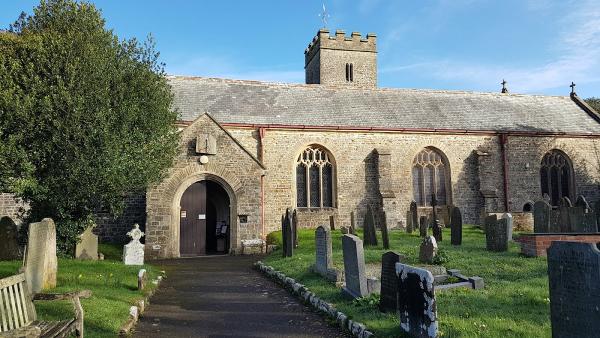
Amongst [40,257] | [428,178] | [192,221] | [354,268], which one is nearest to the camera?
[354,268]

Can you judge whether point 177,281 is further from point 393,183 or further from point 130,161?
point 393,183

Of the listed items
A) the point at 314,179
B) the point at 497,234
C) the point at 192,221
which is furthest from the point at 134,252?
the point at 314,179

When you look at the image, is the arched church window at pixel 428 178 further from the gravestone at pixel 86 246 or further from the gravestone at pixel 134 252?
the gravestone at pixel 86 246

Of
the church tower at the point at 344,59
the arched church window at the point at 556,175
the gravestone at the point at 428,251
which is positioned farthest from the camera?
the church tower at the point at 344,59

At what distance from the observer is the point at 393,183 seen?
2144cm

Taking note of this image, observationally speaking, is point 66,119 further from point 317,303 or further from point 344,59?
point 344,59

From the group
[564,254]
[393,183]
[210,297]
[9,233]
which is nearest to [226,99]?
[393,183]

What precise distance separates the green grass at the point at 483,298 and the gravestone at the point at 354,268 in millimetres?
248

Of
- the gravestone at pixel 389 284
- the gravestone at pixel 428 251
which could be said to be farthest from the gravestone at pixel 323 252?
the gravestone at pixel 389 284

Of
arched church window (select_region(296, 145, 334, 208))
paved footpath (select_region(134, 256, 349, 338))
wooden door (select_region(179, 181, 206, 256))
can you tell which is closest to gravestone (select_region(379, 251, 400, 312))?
paved footpath (select_region(134, 256, 349, 338))

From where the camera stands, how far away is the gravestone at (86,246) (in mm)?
13227

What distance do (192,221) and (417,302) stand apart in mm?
13658

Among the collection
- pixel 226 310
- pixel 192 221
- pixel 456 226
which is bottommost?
pixel 226 310

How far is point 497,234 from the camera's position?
38.4 ft
